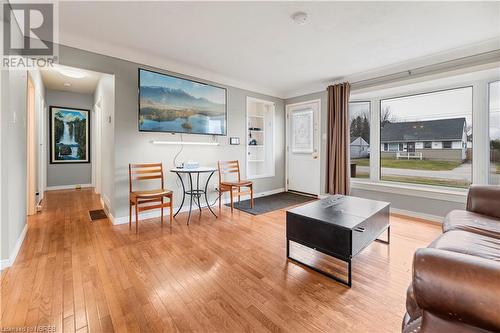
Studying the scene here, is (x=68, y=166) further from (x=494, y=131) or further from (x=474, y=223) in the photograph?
(x=494, y=131)

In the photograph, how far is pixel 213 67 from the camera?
3.72 metres

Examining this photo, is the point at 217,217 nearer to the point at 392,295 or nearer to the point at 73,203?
the point at 392,295

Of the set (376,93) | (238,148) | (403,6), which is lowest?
(238,148)

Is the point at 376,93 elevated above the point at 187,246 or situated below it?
above

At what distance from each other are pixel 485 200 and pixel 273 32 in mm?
2733

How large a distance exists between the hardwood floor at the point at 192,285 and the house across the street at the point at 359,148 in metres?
1.81

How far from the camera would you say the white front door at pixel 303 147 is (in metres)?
4.86

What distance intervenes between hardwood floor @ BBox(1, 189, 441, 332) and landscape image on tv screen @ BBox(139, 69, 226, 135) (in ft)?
5.47

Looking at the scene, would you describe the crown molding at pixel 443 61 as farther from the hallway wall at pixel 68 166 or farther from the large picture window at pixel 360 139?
the hallway wall at pixel 68 166

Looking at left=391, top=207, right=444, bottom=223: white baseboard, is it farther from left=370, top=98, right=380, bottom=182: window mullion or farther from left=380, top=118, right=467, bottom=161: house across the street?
left=380, top=118, right=467, bottom=161: house across the street

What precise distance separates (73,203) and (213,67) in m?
3.72

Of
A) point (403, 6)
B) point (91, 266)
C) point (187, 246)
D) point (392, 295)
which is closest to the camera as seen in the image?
point (392, 295)

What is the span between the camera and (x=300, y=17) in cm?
228

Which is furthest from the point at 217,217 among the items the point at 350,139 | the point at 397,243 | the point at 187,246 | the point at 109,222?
the point at 350,139
